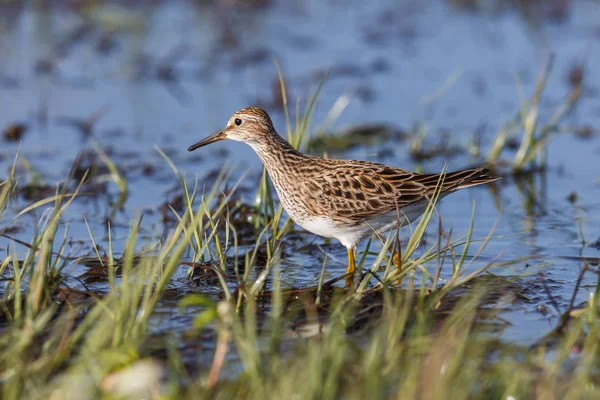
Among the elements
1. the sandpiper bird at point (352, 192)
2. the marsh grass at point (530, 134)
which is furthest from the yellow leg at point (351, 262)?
the marsh grass at point (530, 134)

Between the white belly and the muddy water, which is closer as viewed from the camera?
the white belly

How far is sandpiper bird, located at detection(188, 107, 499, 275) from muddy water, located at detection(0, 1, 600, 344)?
0.48 metres

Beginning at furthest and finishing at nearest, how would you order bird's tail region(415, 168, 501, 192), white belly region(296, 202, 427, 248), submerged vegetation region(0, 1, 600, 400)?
white belly region(296, 202, 427, 248)
bird's tail region(415, 168, 501, 192)
submerged vegetation region(0, 1, 600, 400)

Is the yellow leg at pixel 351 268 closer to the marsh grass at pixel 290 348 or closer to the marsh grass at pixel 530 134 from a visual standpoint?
the marsh grass at pixel 290 348

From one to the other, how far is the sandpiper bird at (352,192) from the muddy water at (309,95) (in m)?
0.48

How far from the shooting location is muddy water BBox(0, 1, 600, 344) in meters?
9.08

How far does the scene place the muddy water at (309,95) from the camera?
9.08 meters

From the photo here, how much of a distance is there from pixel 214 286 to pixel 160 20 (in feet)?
32.5

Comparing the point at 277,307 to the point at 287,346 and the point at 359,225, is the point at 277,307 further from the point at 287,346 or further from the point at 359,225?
the point at 359,225

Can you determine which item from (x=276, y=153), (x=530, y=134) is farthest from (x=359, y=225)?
(x=530, y=134)

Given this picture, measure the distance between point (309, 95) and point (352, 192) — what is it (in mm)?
5796

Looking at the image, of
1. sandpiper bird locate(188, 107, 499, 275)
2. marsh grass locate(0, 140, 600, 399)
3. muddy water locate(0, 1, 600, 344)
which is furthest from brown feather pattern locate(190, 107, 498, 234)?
marsh grass locate(0, 140, 600, 399)

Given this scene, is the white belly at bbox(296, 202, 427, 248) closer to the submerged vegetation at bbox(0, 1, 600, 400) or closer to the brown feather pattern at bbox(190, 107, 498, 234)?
the brown feather pattern at bbox(190, 107, 498, 234)

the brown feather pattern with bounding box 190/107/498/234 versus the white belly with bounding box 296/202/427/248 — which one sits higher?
the brown feather pattern with bounding box 190/107/498/234
